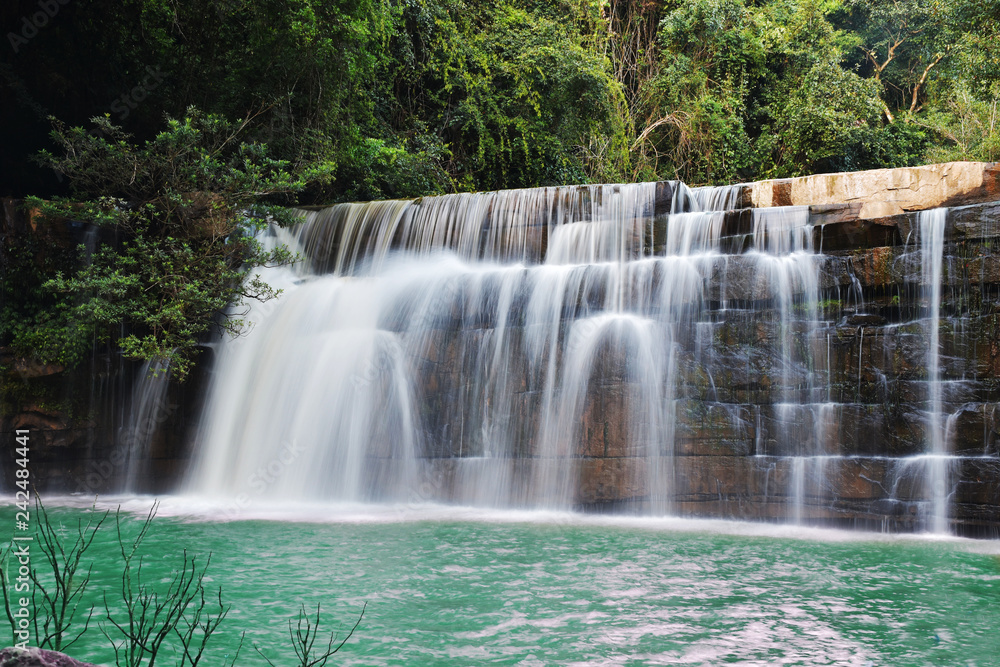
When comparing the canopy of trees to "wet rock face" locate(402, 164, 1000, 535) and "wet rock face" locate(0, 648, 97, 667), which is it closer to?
"wet rock face" locate(402, 164, 1000, 535)

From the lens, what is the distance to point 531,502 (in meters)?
8.84

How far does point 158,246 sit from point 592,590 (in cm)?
858

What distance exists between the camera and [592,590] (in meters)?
A: 5.31

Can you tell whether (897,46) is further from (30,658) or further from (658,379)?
(30,658)

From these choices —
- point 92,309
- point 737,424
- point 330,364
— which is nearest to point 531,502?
point 737,424

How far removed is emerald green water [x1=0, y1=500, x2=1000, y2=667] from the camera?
4.18 m

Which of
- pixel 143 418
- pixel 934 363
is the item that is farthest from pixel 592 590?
pixel 143 418

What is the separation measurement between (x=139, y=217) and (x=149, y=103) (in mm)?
3763

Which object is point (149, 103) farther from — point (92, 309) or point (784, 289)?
point (784, 289)

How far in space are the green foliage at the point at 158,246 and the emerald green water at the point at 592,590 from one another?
3.31 meters

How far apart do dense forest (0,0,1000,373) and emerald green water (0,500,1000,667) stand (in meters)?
4.21

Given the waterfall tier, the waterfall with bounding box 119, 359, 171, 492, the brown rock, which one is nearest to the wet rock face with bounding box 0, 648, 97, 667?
the waterfall tier

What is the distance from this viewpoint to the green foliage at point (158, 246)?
10375 mm

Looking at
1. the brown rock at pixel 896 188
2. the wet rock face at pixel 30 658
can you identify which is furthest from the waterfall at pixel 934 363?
the wet rock face at pixel 30 658
